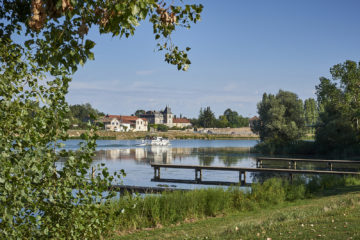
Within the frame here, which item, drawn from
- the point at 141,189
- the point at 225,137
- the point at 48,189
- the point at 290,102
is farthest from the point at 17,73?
the point at 225,137

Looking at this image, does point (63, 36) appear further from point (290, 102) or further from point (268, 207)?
point (290, 102)

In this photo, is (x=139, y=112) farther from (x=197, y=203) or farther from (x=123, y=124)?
(x=197, y=203)

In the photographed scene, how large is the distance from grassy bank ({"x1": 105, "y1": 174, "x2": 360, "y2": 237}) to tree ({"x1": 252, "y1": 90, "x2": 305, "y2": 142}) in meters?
31.5

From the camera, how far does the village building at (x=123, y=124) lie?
131 meters

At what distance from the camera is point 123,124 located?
456 feet

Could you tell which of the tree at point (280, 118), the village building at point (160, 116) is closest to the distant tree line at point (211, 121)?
the village building at point (160, 116)

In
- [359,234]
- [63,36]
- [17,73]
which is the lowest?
[359,234]

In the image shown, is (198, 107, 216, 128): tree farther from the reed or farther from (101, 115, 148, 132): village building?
the reed

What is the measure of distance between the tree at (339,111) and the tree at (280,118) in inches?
121

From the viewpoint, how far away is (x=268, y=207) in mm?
12812

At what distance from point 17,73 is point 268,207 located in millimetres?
10722

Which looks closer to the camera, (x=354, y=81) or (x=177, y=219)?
(x=177, y=219)

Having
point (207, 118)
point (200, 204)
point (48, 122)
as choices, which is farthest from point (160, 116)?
point (48, 122)

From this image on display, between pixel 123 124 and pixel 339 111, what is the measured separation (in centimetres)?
10857
